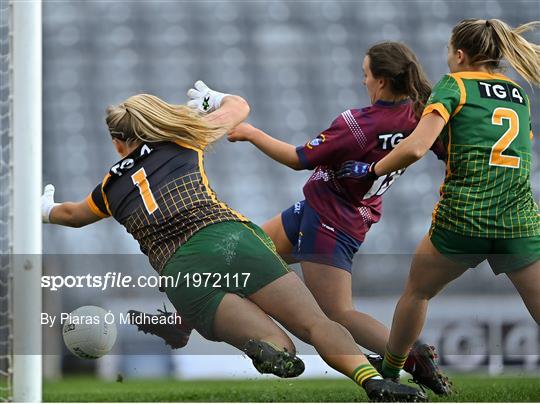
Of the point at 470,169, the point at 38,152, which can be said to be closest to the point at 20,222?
the point at 38,152

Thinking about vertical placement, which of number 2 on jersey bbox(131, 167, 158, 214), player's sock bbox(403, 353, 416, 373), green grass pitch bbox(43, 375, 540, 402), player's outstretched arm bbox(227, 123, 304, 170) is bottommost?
green grass pitch bbox(43, 375, 540, 402)

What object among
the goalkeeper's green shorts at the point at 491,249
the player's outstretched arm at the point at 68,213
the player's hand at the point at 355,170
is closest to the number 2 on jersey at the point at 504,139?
the goalkeeper's green shorts at the point at 491,249

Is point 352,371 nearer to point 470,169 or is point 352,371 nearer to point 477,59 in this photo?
point 470,169

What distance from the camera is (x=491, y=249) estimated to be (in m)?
3.78

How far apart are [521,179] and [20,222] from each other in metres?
1.90

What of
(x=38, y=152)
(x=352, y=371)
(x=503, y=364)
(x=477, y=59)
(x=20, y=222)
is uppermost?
(x=477, y=59)

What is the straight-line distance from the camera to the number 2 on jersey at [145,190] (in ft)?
13.1

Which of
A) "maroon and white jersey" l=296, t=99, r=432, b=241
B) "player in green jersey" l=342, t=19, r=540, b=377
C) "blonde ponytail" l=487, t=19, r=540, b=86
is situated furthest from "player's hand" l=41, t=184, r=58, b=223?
"blonde ponytail" l=487, t=19, r=540, b=86

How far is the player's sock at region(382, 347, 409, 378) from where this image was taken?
4.20 meters

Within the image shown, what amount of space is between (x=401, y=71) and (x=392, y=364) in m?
1.24

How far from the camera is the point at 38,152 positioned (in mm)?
3877

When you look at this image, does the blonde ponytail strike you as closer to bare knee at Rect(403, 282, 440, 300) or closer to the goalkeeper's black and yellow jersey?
bare knee at Rect(403, 282, 440, 300)

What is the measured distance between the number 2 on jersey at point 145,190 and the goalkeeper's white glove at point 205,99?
0.54m

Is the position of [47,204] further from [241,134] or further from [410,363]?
[410,363]
